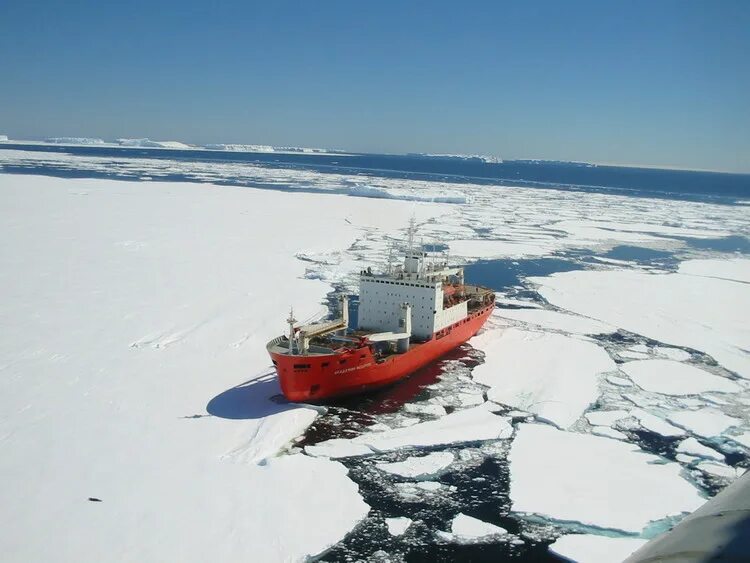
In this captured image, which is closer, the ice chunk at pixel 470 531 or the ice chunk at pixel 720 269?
the ice chunk at pixel 470 531

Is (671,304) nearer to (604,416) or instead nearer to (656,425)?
(656,425)

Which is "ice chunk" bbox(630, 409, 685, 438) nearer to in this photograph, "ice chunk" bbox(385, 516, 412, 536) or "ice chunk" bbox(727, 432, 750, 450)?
"ice chunk" bbox(727, 432, 750, 450)

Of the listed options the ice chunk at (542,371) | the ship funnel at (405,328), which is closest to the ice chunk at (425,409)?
the ice chunk at (542,371)

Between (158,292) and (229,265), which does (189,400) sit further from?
(229,265)

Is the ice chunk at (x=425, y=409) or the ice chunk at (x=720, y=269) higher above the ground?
the ice chunk at (x=720, y=269)

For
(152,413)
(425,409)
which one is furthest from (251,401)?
(425,409)

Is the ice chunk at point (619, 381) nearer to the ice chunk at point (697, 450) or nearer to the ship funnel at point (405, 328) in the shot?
the ice chunk at point (697, 450)
